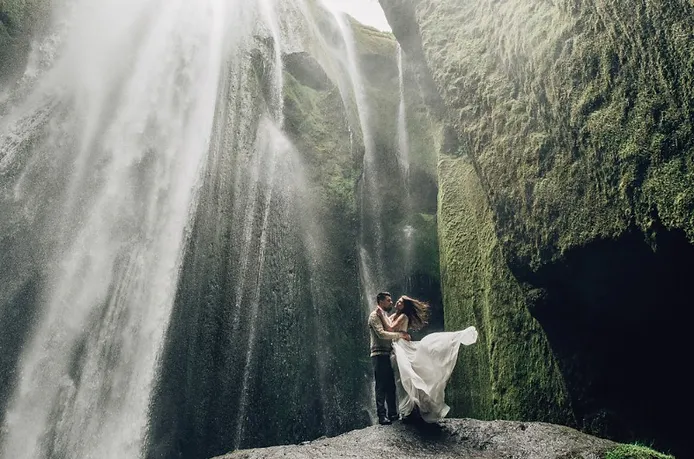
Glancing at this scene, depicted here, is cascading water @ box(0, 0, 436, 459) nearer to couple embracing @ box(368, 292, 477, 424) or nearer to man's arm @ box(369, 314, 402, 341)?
couple embracing @ box(368, 292, 477, 424)

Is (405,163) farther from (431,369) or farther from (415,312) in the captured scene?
(431,369)

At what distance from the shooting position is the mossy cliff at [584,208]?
4.64 metres

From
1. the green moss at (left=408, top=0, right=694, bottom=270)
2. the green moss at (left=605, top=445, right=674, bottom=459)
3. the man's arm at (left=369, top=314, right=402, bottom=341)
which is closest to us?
the green moss at (left=605, top=445, right=674, bottom=459)

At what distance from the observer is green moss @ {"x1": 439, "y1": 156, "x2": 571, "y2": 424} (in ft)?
21.6

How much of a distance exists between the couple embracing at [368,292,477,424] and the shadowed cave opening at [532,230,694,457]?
134cm

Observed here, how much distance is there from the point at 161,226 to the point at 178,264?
123 centimetres

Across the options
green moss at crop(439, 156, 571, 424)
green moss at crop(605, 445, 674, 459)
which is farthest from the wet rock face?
A: green moss at crop(439, 156, 571, 424)

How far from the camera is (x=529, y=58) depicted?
21.7ft

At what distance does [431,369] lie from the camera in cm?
578

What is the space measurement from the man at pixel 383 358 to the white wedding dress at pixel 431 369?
0.99ft

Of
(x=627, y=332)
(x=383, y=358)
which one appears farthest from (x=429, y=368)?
(x=627, y=332)

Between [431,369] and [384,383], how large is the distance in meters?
0.77

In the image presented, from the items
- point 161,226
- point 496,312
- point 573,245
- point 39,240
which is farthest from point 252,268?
point 573,245

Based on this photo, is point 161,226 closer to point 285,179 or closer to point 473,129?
point 285,179
